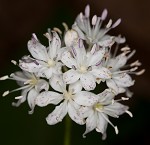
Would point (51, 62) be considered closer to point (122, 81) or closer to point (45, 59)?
point (45, 59)

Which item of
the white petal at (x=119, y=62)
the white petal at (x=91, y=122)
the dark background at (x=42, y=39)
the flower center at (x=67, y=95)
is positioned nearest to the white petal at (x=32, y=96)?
the flower center at (x=67, y=95)

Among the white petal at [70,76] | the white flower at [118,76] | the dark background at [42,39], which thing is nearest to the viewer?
the white petal at [70,76]

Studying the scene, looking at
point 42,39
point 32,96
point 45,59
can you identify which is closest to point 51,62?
point 45,59

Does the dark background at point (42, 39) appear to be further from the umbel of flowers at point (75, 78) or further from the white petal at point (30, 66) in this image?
the white petal at point (30, 66)

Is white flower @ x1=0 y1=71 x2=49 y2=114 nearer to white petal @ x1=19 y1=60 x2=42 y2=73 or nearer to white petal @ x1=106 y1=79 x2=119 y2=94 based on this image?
white petal @ x1=19 y1=60 x2=42 y2=73

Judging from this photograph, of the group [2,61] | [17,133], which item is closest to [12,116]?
[17,133]

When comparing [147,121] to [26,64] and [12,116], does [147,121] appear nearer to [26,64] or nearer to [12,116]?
[12,116]

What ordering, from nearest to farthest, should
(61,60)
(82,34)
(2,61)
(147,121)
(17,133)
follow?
(61,60) < (82,34) < (17,133) < (147,121) < (2,61)

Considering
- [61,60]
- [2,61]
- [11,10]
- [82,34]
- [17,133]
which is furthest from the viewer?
[11,10]
